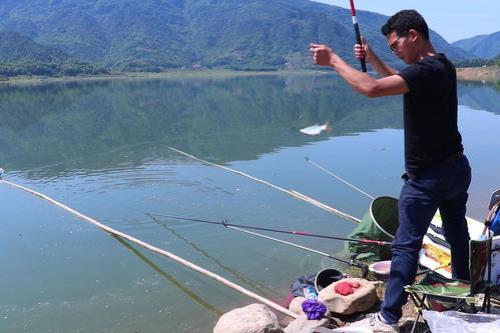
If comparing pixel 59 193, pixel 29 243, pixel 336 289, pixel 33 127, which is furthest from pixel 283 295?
pixel 33 127

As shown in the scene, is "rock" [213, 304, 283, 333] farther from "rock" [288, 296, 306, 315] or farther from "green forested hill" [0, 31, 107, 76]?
"green forested hill" [0, 31, 107, 76]

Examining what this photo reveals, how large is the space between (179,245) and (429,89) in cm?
502

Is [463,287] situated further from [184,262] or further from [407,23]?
[184,262]

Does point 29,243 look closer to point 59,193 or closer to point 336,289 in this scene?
point 59,193

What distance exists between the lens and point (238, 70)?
16962 cm

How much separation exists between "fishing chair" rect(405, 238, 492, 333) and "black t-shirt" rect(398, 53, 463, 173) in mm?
654

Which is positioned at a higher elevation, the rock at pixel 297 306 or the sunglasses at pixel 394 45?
the sunglasses at pixel 394 45

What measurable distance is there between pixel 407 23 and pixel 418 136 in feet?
2.50

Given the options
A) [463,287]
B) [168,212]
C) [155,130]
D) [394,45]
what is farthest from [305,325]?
[155,130]

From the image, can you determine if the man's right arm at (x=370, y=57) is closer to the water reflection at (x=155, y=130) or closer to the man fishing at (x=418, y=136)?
the man fishing at (x=418, y=136)

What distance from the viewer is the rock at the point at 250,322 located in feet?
14.1

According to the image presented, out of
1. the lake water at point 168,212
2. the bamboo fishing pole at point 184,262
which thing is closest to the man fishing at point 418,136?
Answer: the bamboo fishing pole at point 184,262

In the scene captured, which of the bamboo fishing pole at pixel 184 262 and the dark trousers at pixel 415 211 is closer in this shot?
the dark trousers at pixel 415 211

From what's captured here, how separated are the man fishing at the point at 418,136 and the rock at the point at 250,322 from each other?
852mm
